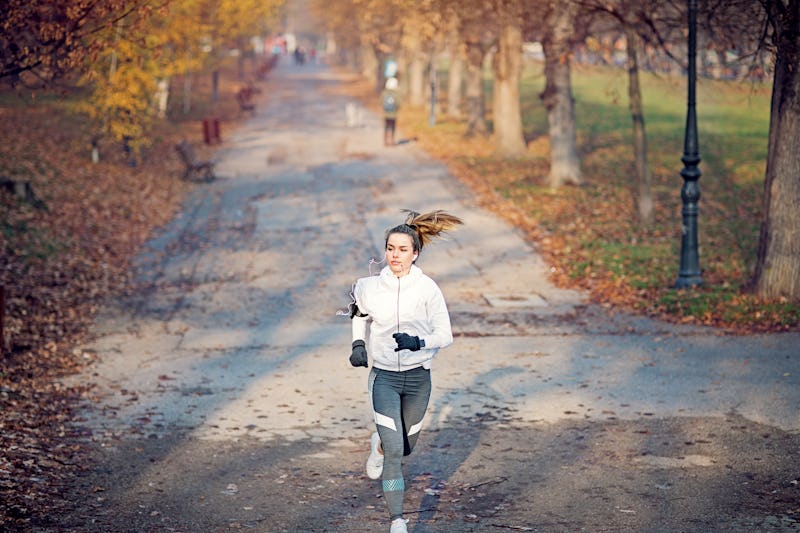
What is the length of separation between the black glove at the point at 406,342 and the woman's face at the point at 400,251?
1.47ft

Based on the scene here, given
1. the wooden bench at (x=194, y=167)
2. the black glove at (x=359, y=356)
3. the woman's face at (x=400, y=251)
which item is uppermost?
the woman's face at (x=400, y=251)

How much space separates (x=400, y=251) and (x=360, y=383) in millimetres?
4629

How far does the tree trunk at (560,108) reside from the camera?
2322 cm

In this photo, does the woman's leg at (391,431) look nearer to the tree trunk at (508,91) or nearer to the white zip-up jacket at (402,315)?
the white zip-up jacket at (402,315)

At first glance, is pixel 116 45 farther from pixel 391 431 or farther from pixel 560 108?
pixel 560 108

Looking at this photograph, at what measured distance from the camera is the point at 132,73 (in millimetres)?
26719

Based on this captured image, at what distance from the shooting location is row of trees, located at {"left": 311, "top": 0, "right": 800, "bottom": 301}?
13555mm

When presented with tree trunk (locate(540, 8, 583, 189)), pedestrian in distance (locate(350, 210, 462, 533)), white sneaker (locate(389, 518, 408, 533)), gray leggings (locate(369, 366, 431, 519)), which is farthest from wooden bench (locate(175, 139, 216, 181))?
white sneaker (locate(389, 518, 408, 533))

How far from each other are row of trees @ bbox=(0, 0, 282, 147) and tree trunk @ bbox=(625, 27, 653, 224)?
8.25 meters

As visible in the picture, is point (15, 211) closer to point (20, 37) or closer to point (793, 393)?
point (20, 37)

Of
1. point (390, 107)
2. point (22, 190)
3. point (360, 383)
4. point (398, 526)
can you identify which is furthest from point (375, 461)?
point (390, 107)

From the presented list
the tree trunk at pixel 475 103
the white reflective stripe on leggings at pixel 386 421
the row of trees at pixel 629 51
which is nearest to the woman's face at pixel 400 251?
the white reflective stripe on leggings at pixel 386 421

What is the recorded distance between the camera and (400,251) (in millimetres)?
6453

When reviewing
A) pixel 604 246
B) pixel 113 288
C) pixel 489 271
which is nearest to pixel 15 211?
pixel 113 288
